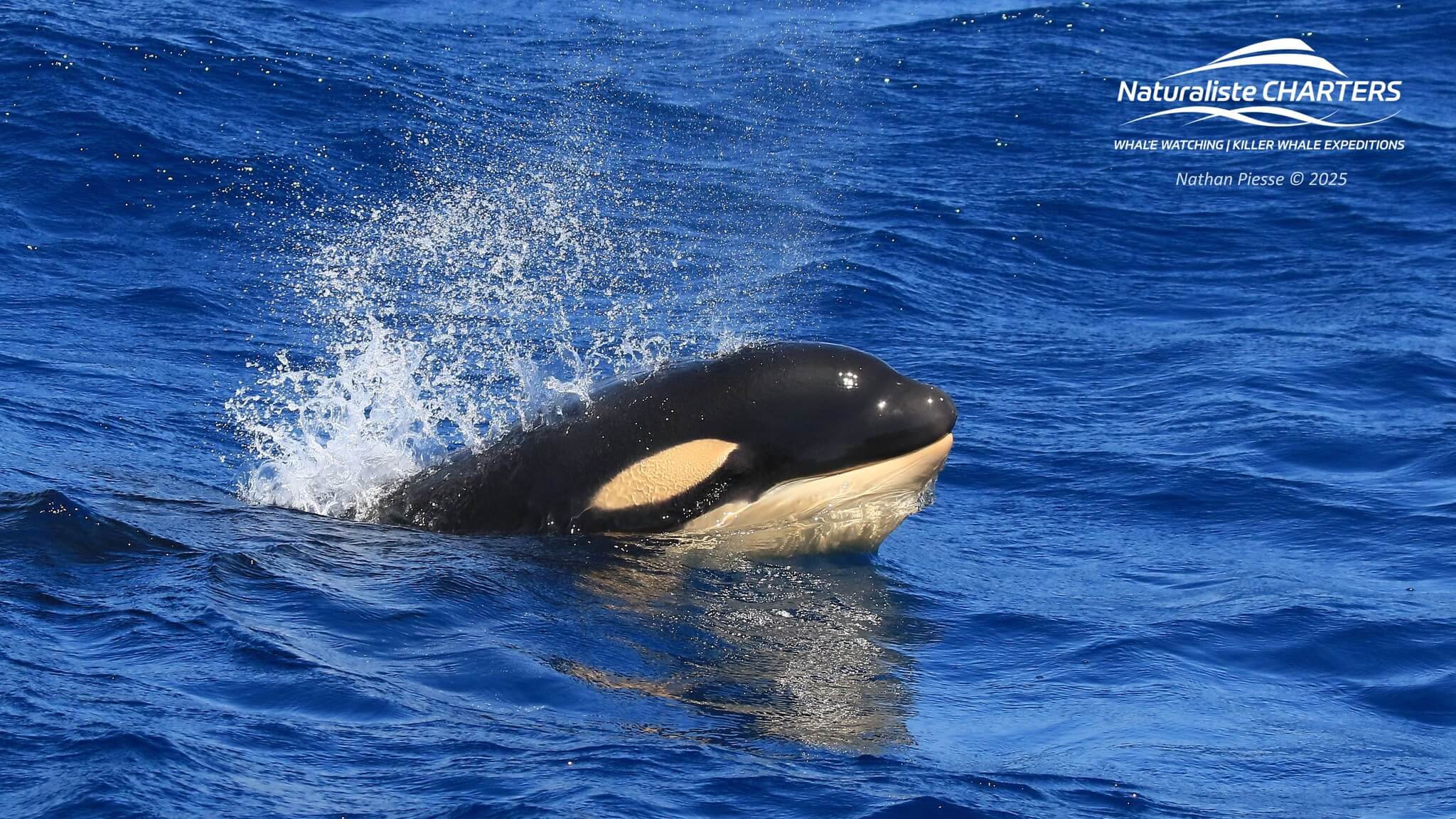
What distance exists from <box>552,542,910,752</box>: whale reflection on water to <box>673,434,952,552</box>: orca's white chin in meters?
0.12

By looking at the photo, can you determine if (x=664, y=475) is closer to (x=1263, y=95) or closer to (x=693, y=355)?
(x=693, y=355)

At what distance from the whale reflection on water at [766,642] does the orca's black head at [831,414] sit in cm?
69

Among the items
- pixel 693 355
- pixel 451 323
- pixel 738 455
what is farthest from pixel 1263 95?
pixel 738 455

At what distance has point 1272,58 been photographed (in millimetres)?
30906

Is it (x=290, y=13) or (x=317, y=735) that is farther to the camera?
(x=290, y=13)

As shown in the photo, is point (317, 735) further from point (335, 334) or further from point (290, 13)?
point (290, 13)

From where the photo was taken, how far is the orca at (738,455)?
8.32 meters

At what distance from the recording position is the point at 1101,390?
15398 millimetres

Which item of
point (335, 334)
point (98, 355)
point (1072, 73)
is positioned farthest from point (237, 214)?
point (1072, 73)

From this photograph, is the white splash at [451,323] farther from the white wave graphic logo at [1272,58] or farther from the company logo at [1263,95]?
the white wave graphic logo at [1272,58]

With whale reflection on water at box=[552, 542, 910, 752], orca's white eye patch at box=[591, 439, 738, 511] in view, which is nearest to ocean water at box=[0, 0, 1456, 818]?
whale reflection on water at box=[552, 542, 910, 752]

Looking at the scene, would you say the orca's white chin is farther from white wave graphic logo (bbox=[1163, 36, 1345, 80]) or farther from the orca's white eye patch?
white wave graphic logo (bbox=[1163, 36, 1345, 80])

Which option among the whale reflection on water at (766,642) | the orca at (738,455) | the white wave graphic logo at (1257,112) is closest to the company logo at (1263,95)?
the white wave graphic logo at (1257,112)

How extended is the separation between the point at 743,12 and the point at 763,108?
912 cm
